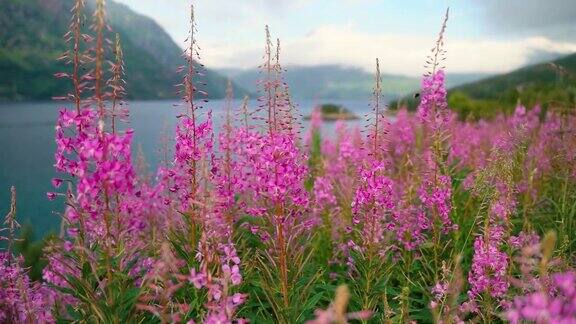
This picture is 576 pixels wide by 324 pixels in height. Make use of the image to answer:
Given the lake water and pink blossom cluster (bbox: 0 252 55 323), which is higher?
pink blossom cluster (bbox: 0 252 55 323)

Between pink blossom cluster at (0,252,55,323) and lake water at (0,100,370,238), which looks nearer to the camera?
pink blossom cluster at (0,252,55,323)

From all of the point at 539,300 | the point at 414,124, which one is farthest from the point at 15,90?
the point at 539,300

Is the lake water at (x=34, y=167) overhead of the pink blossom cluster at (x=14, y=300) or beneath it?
beneath

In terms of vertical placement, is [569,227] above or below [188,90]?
below

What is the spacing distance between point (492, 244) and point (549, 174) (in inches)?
197

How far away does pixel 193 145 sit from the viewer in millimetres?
4863

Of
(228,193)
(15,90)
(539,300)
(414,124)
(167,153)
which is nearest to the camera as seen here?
(539,300)

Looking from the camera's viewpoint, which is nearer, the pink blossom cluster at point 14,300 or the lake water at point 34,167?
the pink blossom cluster at point 14,300

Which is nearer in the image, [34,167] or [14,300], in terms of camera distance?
[14,300]

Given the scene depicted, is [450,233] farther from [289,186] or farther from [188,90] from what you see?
[188,90]

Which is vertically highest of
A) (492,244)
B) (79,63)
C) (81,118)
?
(79,63)

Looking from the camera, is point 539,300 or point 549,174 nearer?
point 539,300

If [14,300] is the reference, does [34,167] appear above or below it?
below

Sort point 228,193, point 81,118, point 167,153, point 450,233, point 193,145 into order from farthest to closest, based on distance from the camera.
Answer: point 167,153, point 450,233, point 228,193, point 193,145, point 81,118
